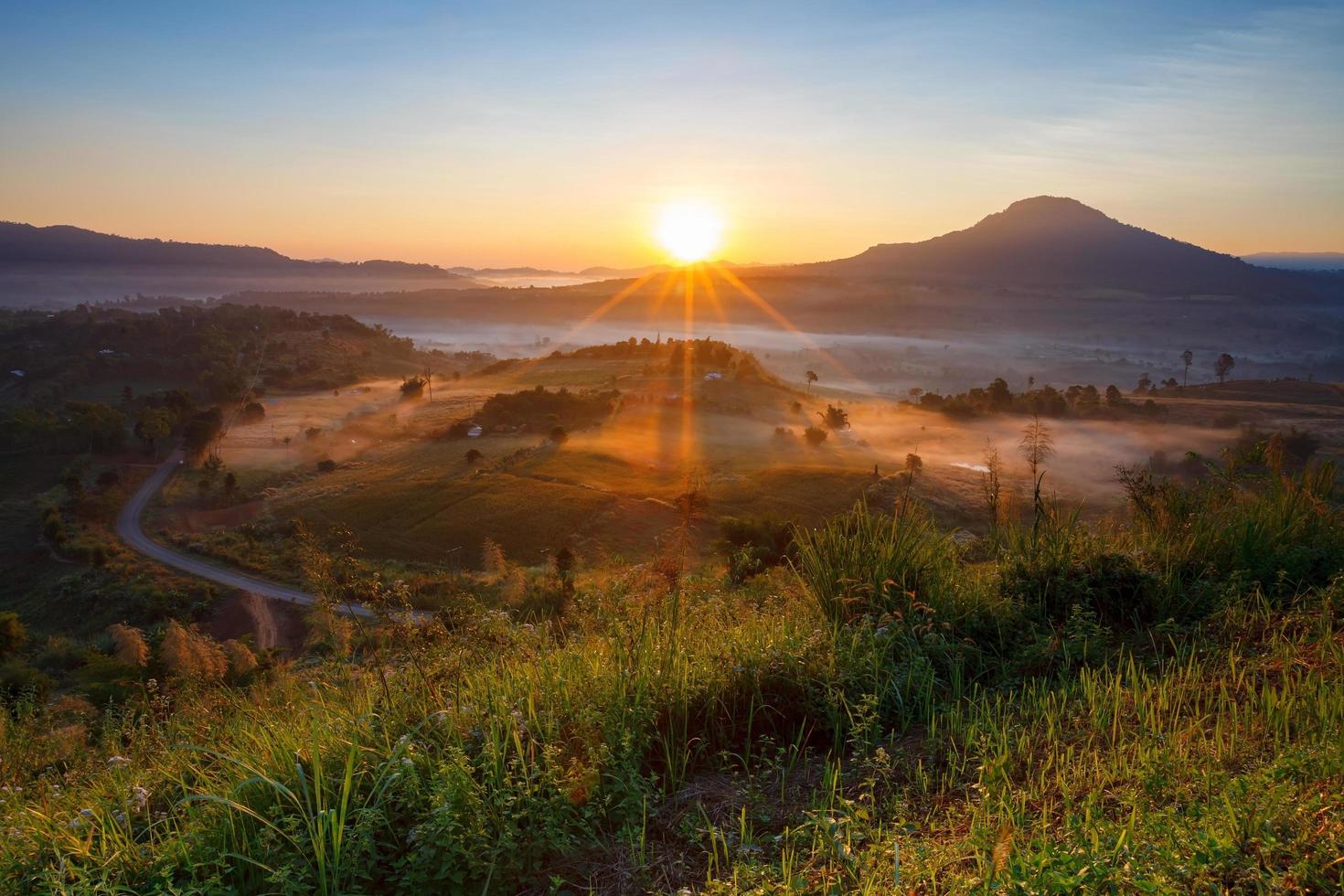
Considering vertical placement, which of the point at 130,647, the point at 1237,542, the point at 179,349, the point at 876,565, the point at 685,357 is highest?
the point at 685,357

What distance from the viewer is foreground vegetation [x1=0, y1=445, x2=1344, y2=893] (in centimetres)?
267

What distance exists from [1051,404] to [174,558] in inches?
3116

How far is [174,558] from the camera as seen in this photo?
1886 inches

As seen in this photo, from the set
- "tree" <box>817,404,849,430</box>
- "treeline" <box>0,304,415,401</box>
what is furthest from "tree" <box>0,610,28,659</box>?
"treeline" <box>0,304,415,401</box>

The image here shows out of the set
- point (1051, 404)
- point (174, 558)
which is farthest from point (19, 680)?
point (1051, 404)

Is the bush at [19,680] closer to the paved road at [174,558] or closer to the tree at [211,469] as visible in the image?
the paved road at [174,558]

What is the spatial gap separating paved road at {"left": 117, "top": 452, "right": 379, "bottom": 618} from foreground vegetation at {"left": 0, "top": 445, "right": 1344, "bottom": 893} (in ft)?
88.6

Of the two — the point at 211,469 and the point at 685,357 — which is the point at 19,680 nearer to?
the point at 211,469

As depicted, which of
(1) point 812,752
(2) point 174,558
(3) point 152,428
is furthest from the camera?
(3) point 152,428

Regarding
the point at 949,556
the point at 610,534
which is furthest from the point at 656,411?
the point at 949,556

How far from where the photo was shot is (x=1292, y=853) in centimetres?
238

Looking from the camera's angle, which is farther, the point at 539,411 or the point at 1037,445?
the point at 539,411

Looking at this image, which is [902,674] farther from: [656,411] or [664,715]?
[656,411]

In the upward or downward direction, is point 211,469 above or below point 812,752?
below
